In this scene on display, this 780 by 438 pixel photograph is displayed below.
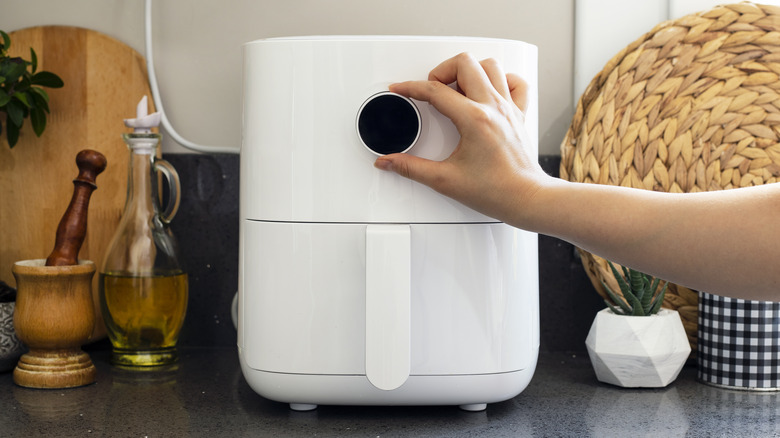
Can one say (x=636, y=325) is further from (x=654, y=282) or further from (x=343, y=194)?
(x=343, y=194)

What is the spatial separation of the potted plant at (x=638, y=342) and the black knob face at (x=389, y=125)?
313 millimetres

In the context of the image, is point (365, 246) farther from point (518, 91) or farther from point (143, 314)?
Result: point (143, 314)

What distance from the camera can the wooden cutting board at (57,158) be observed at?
39.4 inches

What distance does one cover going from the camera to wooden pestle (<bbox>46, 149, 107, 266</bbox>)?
867 mm

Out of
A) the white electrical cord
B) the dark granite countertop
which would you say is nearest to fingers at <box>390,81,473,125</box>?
the dark granite countertop

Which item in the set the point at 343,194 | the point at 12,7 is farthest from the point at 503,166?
the point at 12,7

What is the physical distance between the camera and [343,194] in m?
0.70

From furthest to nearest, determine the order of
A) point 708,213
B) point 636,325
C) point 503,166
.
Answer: point 636,325 < point 503,166 < point 708,213

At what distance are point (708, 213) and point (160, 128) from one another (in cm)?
72

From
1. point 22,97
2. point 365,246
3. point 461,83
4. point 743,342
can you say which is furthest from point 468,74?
point 22,97

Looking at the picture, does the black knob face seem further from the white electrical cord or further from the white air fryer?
the white electrical cord

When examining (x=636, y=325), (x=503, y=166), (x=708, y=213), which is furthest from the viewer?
(x=636, y=325)

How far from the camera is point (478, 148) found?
2.14 ft

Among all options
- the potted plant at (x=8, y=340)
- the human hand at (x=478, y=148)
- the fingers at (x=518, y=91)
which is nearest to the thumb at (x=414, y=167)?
the human hand at (x=478, y=148)
